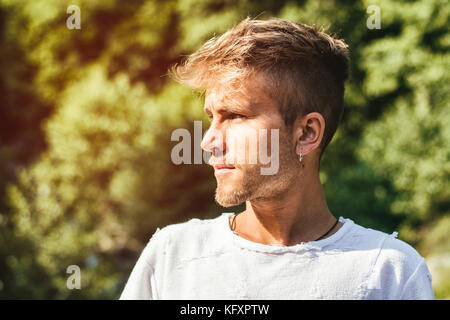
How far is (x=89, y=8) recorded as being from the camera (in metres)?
17.6

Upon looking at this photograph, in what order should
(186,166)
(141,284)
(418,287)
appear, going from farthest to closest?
1. (186,166)
2. (141,284)
3. (418,287)

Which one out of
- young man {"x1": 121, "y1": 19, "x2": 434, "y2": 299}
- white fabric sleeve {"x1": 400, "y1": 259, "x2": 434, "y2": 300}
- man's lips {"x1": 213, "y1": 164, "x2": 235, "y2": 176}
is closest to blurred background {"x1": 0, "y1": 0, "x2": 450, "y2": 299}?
young man {"x1": 121, "y1": 19, "x2": 434, "y2": 299}

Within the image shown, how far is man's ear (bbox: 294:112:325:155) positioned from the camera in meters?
1.90

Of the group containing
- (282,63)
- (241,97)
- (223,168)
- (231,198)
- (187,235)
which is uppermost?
(282,63)

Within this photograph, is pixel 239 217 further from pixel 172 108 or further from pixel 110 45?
pixel 110 45

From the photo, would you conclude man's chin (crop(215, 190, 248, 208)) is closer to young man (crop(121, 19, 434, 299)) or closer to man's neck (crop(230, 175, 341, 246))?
young man (crop(121, 19, 434, 299))

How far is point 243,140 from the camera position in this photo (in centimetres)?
180

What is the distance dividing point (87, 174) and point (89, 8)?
7.47 meters

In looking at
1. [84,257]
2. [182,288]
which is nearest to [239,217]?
[182,288]

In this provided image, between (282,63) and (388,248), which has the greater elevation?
(282,63)

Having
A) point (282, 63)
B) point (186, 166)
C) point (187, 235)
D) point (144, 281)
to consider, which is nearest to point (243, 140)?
point (282, 63)

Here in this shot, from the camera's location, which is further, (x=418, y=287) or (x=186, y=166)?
(x=186, y=166)

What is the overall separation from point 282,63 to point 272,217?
61cm

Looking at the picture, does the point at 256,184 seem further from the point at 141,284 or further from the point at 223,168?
the point at 141,284
